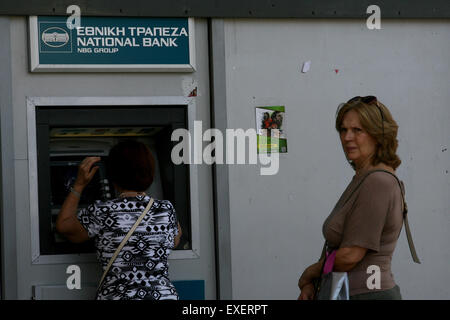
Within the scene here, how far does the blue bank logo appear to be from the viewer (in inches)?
175

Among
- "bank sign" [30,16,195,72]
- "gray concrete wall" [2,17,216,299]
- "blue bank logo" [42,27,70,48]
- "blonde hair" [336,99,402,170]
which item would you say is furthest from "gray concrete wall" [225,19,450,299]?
"blonde hair" [336,99,402,170]

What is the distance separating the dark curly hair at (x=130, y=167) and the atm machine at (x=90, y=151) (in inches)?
30.2

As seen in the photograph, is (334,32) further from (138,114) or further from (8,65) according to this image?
(8,65)

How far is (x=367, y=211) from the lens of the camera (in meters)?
3.02


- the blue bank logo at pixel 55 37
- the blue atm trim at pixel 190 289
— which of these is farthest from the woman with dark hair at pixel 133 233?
the blue bank logo at pixel 55 37

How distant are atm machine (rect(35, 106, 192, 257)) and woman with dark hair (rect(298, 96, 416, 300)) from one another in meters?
1.56

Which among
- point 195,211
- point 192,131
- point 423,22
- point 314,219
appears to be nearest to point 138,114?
point 192,131

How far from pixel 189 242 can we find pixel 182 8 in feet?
4.66

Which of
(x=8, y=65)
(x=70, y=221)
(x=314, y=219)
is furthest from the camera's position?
(x=314, y=219)

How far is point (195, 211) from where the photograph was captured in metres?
4.62

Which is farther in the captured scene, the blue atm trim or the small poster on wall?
the small poster on wall

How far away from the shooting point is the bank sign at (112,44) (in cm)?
445

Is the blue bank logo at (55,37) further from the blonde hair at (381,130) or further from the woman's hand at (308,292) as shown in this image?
the woman's hand at (308,292)

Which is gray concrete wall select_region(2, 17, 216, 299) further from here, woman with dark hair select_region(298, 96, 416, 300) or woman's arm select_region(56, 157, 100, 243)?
woman with dark hair select_region(298, 96, 416, 300)
